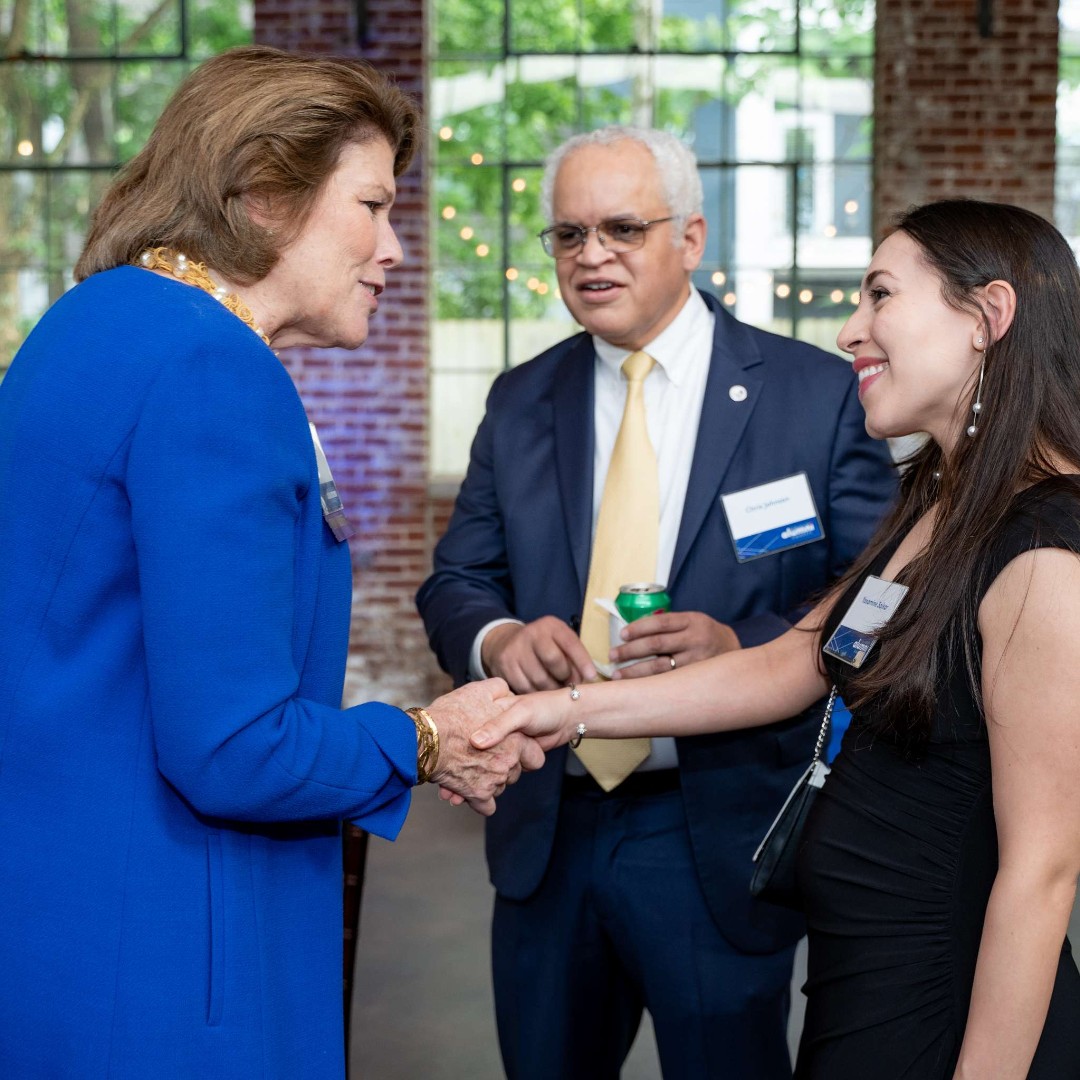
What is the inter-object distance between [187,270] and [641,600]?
2.95 ft

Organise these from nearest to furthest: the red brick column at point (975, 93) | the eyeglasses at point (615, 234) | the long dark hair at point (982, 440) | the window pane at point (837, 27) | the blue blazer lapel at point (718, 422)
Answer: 1. the long dark hair at point (982, 440)
2. the blue blazer lapel at point (718, 422)
3. the eyeglasses at point (615, 234)
4. the red brick column at point (975, 93)
5. the window pane at point (837, 27)

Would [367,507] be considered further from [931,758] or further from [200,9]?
[931,758]

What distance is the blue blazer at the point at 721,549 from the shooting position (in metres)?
2.30

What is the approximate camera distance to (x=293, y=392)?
144 centimetres

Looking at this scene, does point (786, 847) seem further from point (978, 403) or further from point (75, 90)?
point (75, 90)

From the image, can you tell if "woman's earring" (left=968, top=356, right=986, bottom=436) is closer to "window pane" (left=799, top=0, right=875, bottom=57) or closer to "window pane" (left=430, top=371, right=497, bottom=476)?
"window pane" (left=430, top=371, right=497, bottom=476)

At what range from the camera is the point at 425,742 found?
5.41 ft

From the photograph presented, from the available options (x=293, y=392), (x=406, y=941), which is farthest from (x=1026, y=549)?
(x=406, y=941)

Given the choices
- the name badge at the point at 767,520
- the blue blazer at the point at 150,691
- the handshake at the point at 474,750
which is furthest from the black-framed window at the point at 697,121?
the blue blazer at the point at 150,691

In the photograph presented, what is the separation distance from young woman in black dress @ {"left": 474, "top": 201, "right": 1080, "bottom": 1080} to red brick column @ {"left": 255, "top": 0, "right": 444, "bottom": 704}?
191 inches

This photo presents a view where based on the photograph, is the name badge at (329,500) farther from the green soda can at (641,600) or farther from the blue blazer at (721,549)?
the blue blazer at (721,549)

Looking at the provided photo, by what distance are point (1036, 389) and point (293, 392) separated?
0.89 metres

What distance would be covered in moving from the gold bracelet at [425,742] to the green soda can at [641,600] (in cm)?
53

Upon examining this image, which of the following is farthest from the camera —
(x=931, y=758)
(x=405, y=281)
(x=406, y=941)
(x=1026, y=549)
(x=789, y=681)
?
(x=405, y=281)
